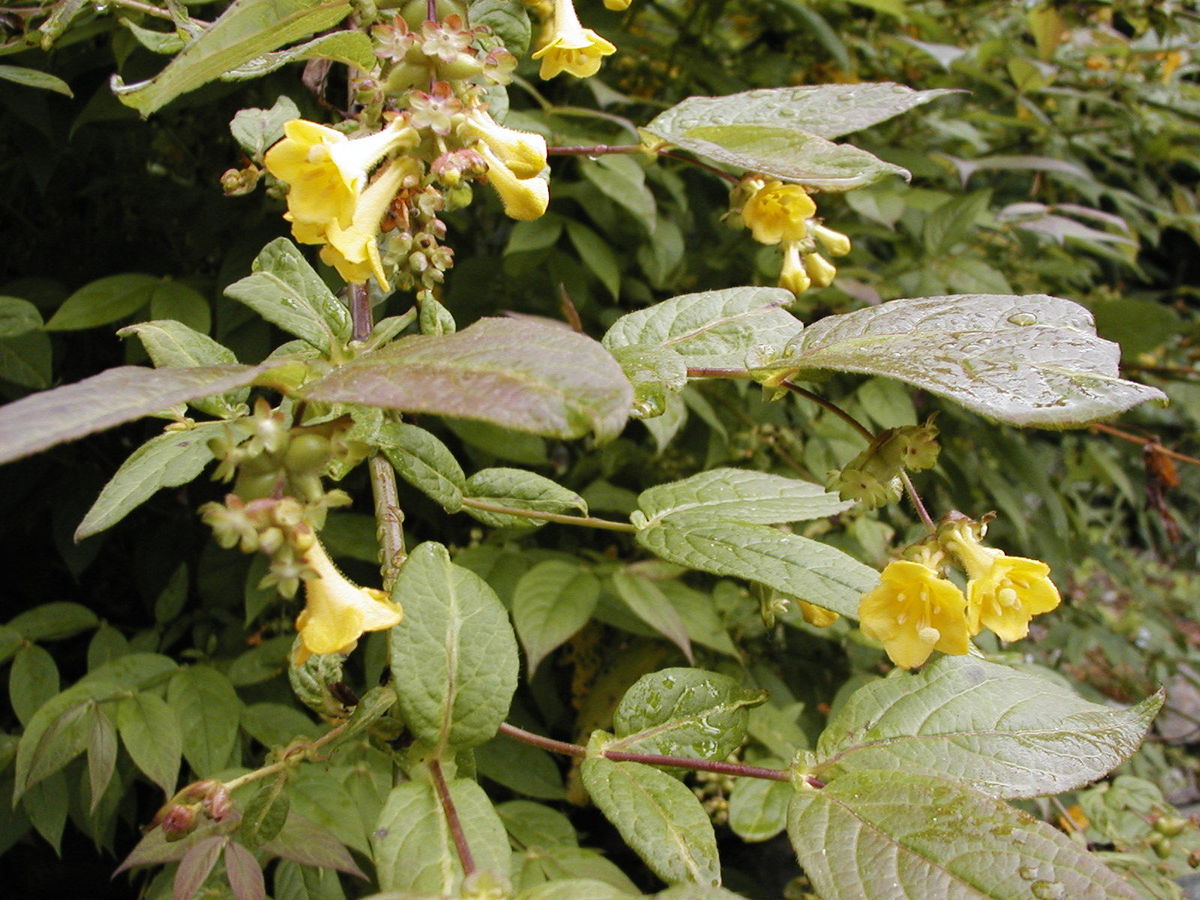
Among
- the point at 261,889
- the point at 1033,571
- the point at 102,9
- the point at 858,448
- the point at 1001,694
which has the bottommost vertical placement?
the point at 858,448

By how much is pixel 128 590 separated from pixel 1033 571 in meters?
2.18

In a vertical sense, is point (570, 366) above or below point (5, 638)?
above

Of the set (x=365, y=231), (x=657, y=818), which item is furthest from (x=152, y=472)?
(x=657, y=818)

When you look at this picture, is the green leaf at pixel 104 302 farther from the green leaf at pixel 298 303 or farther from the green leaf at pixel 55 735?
the green leaf at pixel 298 303

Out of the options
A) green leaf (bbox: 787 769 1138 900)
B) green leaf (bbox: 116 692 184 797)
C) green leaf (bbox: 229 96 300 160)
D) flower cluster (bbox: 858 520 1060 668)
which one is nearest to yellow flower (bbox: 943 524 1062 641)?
flower cluster (bbox: 858 520 1060 668)

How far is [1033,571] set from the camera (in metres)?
0.86

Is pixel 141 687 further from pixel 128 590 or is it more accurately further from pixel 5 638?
pixel 128 590

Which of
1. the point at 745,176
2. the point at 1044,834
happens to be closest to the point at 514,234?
the point at 745,176

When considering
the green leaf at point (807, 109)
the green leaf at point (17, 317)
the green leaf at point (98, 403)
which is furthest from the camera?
the green leaf at point (17, 317)

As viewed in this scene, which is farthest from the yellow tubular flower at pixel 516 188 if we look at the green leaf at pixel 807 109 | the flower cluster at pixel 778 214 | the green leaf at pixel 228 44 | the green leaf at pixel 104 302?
the green leaf at pixel 104 302

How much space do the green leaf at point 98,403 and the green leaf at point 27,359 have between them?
1103mm

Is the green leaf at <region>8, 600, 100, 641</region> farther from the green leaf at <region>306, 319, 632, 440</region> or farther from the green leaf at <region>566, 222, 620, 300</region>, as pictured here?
the green leaf at <region>306, 319, 632, 440</region>

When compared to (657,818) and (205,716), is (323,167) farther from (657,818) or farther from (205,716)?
(205,716)

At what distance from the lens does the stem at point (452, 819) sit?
62 centimetres
